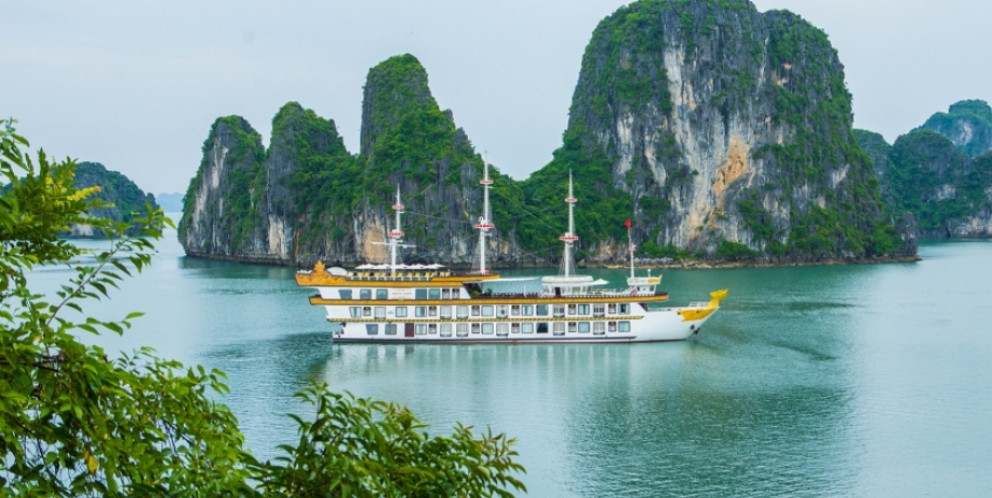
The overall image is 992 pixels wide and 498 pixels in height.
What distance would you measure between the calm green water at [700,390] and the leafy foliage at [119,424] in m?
10.0

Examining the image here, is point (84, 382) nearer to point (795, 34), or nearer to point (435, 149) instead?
point (435, 149)

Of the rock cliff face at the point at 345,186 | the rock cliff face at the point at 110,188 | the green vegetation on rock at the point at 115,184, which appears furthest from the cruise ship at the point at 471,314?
the green vegetation on rock at the point at 115,184

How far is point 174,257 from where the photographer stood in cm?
8719

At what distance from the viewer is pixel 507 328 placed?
31.4 metres

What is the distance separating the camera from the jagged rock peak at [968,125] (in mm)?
158250

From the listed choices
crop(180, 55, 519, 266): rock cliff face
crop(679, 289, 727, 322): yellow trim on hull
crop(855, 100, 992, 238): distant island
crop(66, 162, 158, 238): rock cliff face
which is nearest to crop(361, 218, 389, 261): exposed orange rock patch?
crop(180, 55, 519, 266): rock cliff face

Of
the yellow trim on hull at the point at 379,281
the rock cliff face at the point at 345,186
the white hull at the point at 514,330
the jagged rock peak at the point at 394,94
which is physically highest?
the jagged rock peak at the point at 394,94

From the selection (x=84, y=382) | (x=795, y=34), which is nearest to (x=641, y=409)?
(x=84, y=382)

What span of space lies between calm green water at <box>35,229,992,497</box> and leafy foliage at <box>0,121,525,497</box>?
10.0 metres

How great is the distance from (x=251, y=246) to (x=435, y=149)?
1663 centimetres

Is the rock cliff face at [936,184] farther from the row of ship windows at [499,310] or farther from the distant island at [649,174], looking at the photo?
the row of ship windows at [499,310]

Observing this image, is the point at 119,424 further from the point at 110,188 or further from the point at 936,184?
the point at 936,184

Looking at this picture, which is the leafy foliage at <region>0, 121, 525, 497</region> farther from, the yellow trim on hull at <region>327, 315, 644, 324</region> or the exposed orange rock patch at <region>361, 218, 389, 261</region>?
the exposed orange rock patch at <region>361, 218, 389, 261</region>

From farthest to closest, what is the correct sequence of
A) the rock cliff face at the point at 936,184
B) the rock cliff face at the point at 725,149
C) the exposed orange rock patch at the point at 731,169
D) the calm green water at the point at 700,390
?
the rock cliff face at the point at 936,184, the exposed orange rock patch at the point at 731,169, the rock cliff face at the point at 725,149, the calm green water at the point at 700,390
